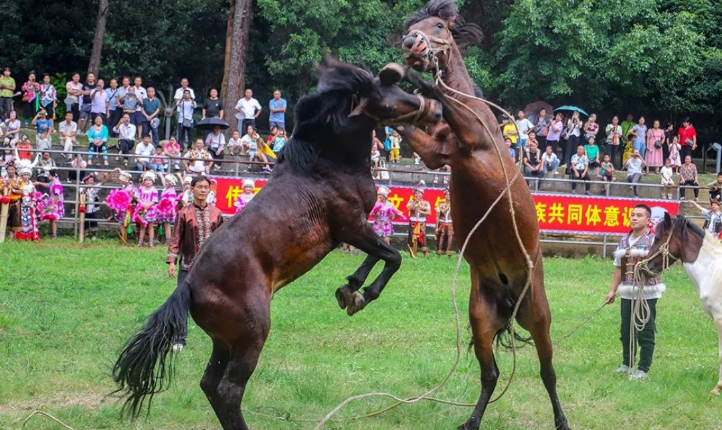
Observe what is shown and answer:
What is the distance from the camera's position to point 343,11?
27.7 m

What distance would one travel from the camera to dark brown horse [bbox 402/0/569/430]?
6.24 meters

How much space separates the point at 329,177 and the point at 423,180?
14.7 m

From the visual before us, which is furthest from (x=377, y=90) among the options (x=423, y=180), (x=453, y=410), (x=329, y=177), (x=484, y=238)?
(x=423, y=180)

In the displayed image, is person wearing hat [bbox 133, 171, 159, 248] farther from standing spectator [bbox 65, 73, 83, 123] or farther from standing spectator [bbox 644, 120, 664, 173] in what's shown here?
standing spectator [bbox 644, 120, 664, 173]

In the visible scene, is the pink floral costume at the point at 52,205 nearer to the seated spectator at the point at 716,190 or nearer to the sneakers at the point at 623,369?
the sneakers at the point at 623,369

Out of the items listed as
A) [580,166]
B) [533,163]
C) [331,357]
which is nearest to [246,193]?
[331,357]

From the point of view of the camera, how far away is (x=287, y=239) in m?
5.87

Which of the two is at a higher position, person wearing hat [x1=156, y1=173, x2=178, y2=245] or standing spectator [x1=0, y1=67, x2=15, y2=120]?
standing spectator [x1=0, y1=67, x2=15, y2=120]

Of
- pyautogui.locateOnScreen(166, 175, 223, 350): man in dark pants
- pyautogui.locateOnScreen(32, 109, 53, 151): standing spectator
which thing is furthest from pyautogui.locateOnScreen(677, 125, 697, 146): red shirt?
pyautogui.locateOnScreen(166, 175, 223, 350): man in dark pants

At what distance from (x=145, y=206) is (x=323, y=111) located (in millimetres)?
12503

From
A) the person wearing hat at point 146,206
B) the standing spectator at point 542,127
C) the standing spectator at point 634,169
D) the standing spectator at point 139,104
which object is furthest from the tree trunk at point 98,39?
the standing spectator at point 634,169

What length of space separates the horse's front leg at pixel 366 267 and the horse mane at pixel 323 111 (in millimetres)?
604

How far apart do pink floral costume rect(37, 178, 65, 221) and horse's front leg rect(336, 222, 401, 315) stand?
1302 centimetres

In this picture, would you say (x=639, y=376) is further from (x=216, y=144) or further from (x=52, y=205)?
(x=216, y=144)
